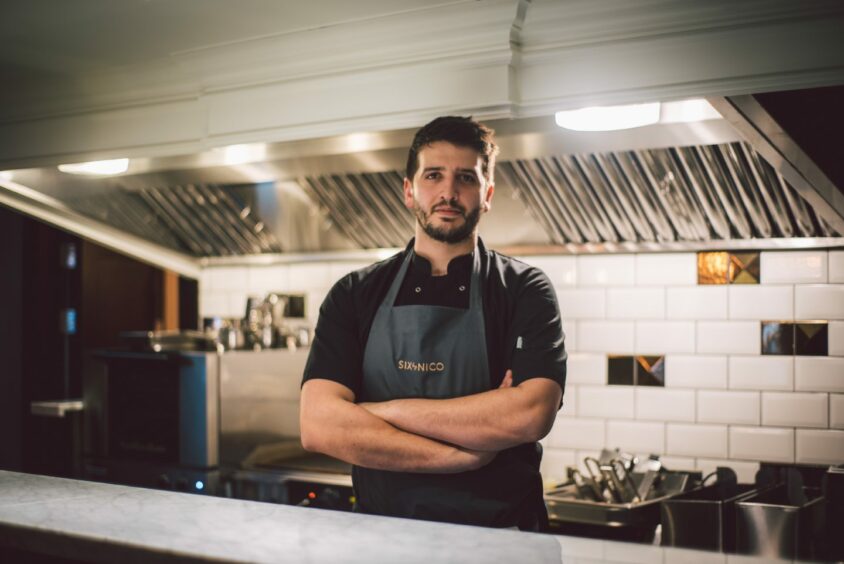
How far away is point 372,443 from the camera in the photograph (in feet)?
6.65

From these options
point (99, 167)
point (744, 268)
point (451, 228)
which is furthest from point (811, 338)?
point (99, 167)

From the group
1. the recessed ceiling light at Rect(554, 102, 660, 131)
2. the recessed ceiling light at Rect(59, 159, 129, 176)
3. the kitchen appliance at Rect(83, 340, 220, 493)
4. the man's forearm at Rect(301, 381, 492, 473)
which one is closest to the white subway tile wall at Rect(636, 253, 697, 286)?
the recessed ceiling light at Rect(554, 102, 660, 131)

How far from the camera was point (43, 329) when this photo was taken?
5.29m

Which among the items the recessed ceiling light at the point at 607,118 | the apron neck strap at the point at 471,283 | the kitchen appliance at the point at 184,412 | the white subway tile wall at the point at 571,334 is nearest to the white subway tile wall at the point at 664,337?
the white subway tile wall at the point at 571,334

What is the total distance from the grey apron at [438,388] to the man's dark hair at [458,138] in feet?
0.92

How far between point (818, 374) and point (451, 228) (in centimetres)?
181

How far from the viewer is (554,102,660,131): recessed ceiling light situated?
2.60m

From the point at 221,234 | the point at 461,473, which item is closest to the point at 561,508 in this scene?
the point at 461,473

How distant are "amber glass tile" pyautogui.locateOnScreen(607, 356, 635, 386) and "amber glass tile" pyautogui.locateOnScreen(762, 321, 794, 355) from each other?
1.76ft

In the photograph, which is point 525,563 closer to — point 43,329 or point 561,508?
point 561,508

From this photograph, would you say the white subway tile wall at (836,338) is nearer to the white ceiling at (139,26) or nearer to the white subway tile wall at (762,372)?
the white subway tile wall at (762,372)

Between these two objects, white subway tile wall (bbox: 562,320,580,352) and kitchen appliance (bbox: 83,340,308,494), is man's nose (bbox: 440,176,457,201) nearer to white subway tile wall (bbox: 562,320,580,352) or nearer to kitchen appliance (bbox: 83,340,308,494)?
white subway tile wall (bbox: 562,320,580,352)

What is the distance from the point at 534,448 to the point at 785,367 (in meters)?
1.57

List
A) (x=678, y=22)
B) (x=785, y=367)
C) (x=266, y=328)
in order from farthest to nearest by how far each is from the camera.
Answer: (x=266, y=328), (x=785, y=367), (x=678, y=22)
